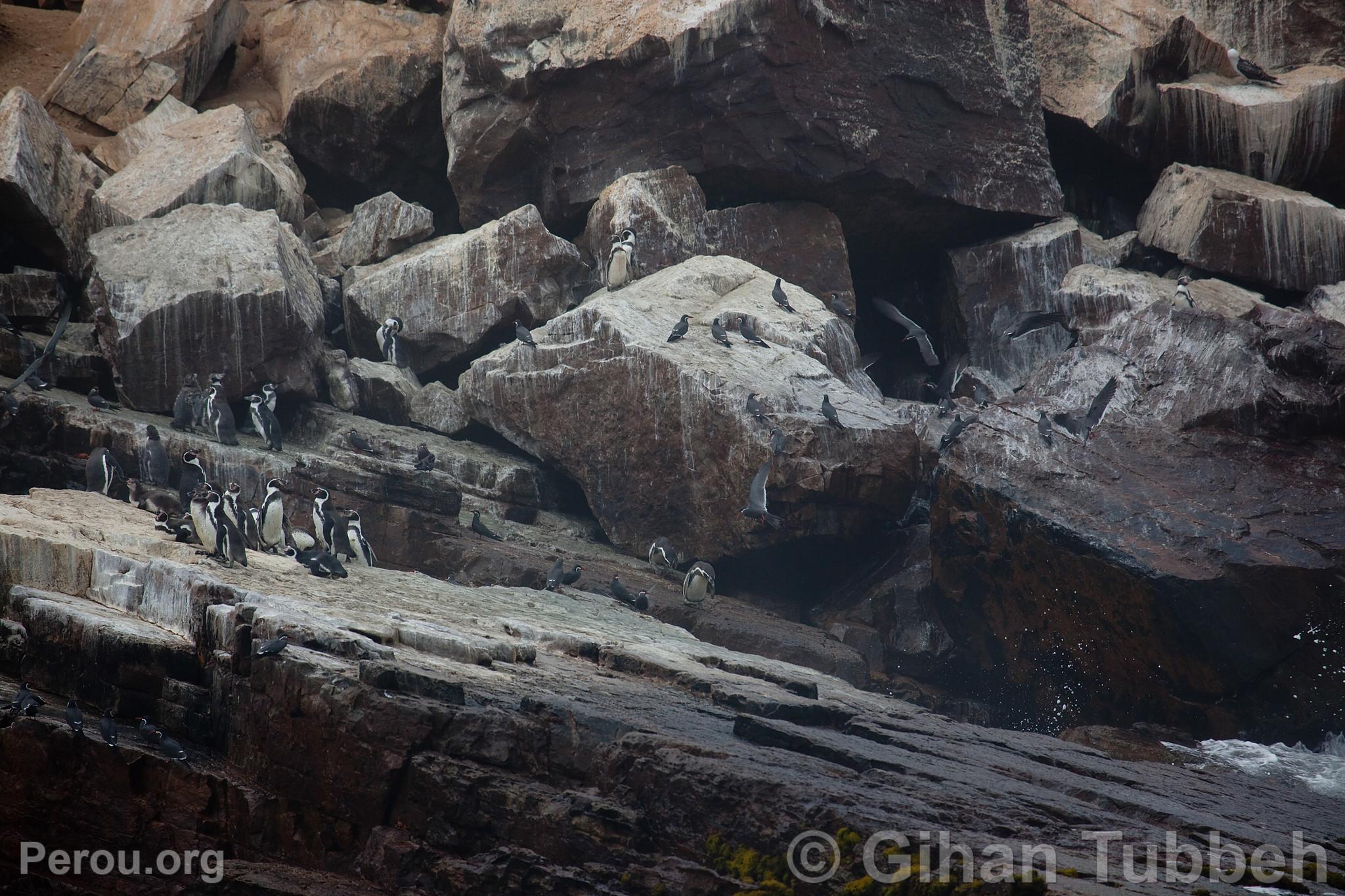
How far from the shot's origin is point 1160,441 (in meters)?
15.0

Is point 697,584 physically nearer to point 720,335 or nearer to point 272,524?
point 720,335

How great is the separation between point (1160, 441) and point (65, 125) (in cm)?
1949

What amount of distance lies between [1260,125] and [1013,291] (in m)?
5.12

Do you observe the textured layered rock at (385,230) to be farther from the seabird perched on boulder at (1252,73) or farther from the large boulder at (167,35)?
the seabird perched on boulder at (1252,73)

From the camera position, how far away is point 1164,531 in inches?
538

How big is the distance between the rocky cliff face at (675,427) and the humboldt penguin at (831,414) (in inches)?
2.6

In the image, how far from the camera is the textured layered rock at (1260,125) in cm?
2030

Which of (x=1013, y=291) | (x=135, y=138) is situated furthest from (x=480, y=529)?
(x=135, y=138)

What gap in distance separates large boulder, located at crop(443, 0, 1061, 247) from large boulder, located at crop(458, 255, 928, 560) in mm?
3372

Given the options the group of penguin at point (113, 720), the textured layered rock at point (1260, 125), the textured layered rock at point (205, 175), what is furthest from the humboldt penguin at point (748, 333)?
the textured layered rock at point (1260, 125)

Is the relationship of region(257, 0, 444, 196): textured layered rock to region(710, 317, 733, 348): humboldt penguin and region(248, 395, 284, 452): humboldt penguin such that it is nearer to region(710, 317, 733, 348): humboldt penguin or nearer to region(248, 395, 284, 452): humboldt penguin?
region(248, 395, 284, 452): humboldt penguin

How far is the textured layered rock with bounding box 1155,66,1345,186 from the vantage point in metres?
20.3

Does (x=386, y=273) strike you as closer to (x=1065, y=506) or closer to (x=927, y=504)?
(x=927, y=504)

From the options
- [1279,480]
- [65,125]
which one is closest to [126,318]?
[65,125]
